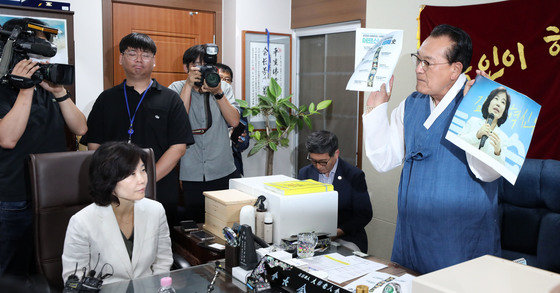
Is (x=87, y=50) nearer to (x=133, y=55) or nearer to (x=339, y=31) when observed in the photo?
(x=133, y=55)

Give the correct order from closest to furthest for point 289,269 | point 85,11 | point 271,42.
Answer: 1. point 289,269
2. point 85,11
3. point 271,42

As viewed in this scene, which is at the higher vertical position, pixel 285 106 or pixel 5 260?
pixel 285 106

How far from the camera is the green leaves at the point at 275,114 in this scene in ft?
13.0

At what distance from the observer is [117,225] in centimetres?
A: 174

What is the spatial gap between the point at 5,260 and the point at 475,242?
1.92 meters

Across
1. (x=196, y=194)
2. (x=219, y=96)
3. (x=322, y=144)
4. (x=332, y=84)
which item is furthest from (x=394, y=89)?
(x=196, y=194)

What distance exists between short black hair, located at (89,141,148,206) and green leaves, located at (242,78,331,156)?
7.18 ft

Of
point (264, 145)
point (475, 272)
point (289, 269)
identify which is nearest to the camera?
point (475, 272)

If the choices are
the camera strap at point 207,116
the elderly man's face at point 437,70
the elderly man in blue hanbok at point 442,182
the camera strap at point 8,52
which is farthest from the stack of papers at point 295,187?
the camera strap at point 8,52

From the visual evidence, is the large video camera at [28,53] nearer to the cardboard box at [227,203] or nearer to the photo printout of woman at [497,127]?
the cardboard box at [227,203]

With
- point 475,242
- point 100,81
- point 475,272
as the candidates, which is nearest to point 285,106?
point 100,81

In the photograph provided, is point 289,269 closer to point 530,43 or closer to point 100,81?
point 530,43

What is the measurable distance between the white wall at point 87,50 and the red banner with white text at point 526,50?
2543 millimetres

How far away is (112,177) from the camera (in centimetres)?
172
